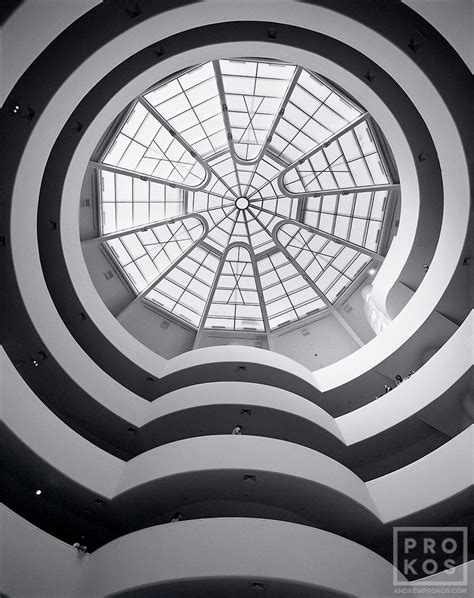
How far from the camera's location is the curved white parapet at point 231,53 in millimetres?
12383

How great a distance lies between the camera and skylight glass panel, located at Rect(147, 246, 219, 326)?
23250mm

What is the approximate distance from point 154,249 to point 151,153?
15.3 ft

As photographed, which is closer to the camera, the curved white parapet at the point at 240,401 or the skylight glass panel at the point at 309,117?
the curved white parapet at the point at 240,401

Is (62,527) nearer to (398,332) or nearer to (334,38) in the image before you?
(398,332)

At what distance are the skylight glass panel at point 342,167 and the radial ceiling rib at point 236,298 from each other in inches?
174

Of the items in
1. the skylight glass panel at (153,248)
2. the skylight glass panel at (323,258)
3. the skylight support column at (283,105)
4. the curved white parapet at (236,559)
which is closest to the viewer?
the curved white parapet at (236,559)

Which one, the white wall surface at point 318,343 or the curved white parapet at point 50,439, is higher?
the white wall surface at point 318,343

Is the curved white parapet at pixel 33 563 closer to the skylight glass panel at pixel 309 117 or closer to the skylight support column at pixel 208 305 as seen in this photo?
the skylight support column at pixel 208 305

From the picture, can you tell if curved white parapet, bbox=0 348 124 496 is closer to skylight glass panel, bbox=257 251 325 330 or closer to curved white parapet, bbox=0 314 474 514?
curved white parapet, bbox=0 314 474 514

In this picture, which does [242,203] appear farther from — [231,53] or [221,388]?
[221,388]

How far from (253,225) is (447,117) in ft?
35.5

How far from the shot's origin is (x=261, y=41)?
46.9 ft

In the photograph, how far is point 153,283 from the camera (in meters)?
22.5

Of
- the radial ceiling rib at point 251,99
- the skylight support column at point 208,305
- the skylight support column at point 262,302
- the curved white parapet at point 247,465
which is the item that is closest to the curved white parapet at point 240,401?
the curved white parapet at point 247,465
